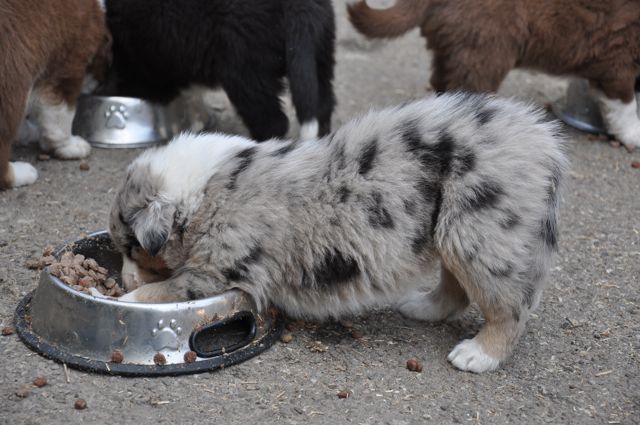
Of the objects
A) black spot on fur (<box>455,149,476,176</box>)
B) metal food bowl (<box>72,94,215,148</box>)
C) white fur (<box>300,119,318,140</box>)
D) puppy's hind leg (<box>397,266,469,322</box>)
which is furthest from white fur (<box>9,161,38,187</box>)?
black spot on fur (<box>455,149,476,176</box>)

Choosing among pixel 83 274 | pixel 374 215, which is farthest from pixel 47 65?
pixel 374 215

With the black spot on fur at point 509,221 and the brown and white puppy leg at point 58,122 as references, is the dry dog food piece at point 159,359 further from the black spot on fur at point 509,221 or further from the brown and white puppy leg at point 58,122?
the brown and white puppy leg at point 58,122

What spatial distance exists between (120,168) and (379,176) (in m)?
2.37

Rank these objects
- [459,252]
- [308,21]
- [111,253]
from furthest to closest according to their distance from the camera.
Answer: [308,21] < [111,253] < [459,252]

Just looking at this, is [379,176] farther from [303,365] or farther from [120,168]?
[120,168]

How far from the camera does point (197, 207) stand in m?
3.48

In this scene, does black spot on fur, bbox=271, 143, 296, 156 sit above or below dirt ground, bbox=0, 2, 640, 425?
above

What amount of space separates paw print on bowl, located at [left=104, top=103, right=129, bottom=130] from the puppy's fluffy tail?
1.54 metres

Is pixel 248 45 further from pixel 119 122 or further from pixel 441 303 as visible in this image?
pixel 441 303

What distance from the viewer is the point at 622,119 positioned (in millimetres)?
6066

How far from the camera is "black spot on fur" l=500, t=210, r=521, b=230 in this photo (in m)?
3.32

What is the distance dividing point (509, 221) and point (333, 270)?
27.2 inches

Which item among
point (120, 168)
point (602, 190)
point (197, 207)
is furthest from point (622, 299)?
point (120, 168)

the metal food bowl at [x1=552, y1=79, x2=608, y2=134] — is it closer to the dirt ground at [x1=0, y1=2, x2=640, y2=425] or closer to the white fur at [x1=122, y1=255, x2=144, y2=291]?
the dirt ground at [x1=0, y1=2, x2=640, y2=425]
